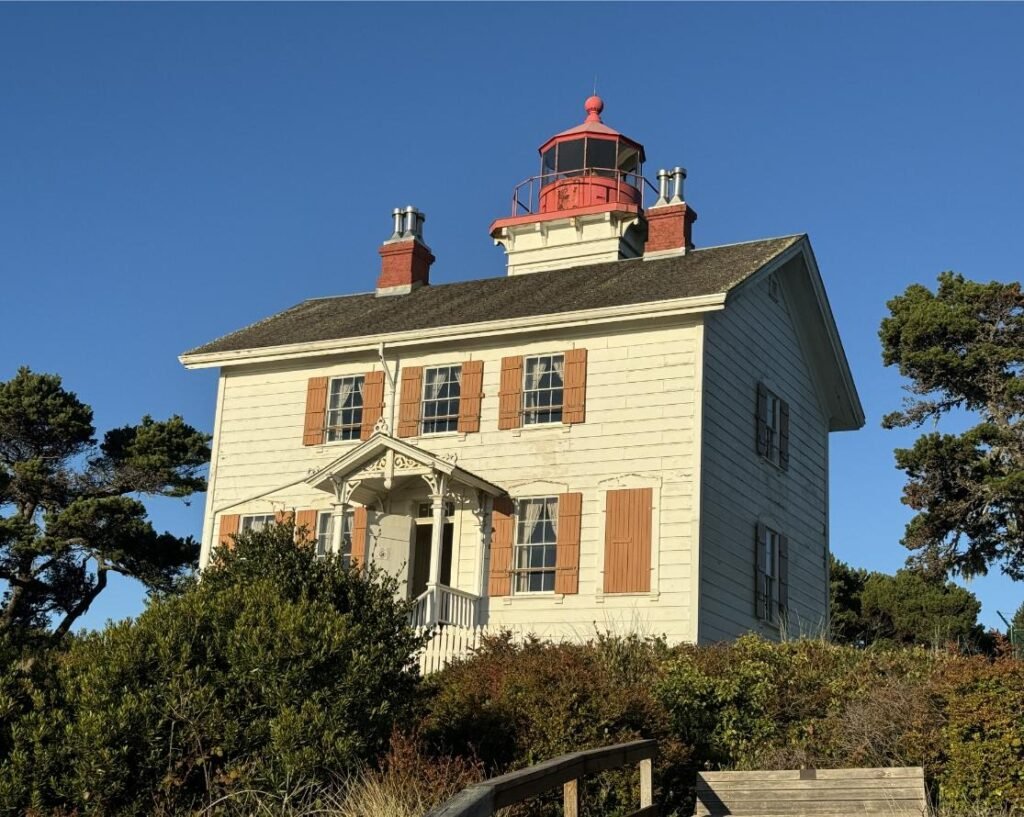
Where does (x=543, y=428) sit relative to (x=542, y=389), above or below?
below

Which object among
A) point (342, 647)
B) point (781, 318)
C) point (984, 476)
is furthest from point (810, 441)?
point (342, 647)

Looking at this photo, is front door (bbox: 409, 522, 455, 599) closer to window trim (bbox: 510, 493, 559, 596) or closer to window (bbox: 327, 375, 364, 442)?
window trim (bbox: 510, 493, 559, 596)

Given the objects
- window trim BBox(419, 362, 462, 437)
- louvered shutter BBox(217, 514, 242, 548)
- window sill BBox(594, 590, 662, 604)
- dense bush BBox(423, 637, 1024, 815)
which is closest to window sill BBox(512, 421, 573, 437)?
window trim BBox(419, 362, 462, 437)

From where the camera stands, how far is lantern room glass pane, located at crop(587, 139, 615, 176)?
2891 cm

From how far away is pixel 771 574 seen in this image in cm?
2094

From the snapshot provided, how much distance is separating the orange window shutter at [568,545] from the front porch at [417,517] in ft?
3.61

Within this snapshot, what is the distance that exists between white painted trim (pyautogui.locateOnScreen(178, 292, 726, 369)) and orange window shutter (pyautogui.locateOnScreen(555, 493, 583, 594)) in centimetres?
262

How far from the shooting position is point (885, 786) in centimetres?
933

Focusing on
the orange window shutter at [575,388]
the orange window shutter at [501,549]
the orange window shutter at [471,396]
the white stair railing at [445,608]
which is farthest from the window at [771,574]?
the orange window shutter at [471,396]

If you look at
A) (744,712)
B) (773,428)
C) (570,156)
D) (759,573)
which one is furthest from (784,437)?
(744,712)

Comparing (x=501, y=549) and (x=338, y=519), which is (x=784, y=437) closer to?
(x=501, y=549)

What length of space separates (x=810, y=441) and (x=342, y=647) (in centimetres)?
1542

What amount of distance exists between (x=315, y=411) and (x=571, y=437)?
4733mm

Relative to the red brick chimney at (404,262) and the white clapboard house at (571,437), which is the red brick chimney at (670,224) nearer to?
the white clapboard house at (571,437)
